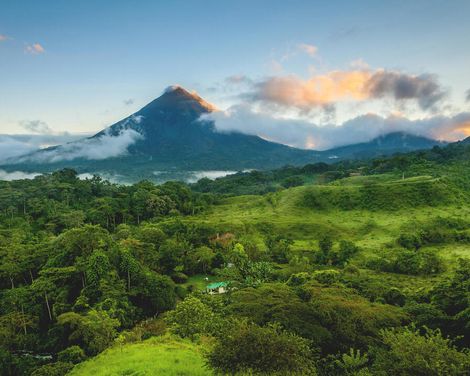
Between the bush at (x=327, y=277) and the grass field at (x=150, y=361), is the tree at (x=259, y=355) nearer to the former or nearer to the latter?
the grass field at (x=150, y=361)

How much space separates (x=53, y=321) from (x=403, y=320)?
1086 inches

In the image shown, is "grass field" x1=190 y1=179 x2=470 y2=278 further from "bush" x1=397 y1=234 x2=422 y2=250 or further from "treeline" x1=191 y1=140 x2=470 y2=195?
"treeline" x1=191 y1=140 x2=470 y2=195

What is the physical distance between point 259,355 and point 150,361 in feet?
29.0

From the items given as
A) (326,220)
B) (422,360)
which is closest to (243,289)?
(422,360)

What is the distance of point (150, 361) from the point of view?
19.0 m

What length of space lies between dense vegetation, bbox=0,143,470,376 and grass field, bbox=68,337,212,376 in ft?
0.33

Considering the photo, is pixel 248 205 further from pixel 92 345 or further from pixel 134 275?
pixel 92 345

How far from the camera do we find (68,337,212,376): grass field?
59.3 feet

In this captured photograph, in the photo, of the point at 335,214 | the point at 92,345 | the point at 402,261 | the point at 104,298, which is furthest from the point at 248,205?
the point at 92,345

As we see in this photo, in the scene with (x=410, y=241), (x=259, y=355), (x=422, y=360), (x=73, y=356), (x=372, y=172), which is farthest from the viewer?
(x=372, y=172)

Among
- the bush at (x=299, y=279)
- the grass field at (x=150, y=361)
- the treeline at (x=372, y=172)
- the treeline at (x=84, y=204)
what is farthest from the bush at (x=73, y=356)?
the treeline at (x=372, y=172)

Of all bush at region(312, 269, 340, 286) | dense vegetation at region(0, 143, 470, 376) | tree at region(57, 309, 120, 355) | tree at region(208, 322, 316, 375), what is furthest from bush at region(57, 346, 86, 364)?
bush at region(312, 269, 340, 286)

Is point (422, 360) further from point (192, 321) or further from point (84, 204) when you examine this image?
point (84, 204)

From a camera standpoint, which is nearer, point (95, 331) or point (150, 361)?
point (150, 361)
